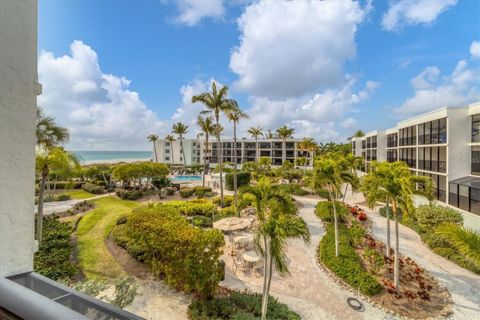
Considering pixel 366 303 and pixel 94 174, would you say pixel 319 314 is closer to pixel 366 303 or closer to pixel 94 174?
pixel 366 303

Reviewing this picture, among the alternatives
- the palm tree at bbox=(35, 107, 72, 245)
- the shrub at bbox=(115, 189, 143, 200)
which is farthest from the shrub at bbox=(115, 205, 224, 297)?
the shrub at bbox=(115, 189, 143, 200)

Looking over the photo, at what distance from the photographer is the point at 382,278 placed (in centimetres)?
1143

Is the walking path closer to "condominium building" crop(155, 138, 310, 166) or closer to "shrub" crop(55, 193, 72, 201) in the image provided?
"shrub" crop(55, 193, 72, 201)

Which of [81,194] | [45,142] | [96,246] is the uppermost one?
[45,142]

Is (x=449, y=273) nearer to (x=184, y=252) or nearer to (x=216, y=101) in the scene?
(x=184, y=252)

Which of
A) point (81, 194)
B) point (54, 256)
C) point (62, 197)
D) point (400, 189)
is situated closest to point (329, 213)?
point (400, 189)

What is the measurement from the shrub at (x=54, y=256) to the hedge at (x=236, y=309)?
5.14 metres

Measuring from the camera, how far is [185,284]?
337 inches

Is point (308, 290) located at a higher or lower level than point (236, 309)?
lower

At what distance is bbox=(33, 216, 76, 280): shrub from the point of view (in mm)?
8695

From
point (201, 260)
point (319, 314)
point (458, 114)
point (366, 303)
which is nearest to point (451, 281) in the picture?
point (366, 303)

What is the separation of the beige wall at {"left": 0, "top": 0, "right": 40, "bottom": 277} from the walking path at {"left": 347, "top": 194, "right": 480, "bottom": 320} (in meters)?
13.8

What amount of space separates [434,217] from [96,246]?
22078mm

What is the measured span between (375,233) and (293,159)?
46627 millimetres
